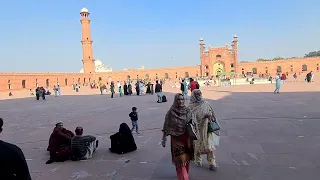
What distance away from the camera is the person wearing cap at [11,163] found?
190cm

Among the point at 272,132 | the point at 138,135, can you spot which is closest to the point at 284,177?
the point at 272,132

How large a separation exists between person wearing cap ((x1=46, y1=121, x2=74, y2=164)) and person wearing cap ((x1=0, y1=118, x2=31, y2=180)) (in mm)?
3292

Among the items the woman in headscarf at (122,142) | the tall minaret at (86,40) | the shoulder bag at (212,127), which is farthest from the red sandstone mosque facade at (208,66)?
the shoulder bag at (212,127)

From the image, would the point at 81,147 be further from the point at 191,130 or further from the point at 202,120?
the point at 191,130

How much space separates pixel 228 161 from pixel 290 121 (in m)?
4.05

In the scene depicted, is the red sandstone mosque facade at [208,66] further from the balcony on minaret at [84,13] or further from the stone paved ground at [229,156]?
the stone paved ground at [229,156]

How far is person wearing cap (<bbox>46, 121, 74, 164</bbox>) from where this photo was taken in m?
5.11

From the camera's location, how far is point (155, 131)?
7438mm

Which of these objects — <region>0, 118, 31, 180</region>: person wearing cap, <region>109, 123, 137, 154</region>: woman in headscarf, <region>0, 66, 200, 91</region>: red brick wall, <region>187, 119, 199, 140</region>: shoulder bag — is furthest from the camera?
<region>0, 66, 200, 91</region>: red brick wall

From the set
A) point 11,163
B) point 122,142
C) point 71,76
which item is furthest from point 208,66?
point 11,163

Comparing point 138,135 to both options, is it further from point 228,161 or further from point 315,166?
point 315,166

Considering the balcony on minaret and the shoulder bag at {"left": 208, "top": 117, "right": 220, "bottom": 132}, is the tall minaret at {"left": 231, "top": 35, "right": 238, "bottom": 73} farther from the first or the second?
the shoulder bag at {"left": 208, "top": 117, "right": 220, "bottom": 132}

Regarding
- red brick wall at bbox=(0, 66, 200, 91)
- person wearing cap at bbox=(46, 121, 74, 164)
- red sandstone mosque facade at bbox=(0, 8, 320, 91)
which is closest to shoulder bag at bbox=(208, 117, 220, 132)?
person wearing cap at bbox=(46, 121, 74, 164)

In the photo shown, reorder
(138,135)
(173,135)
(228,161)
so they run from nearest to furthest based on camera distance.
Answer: (173,135), (228,161), (138,135)
